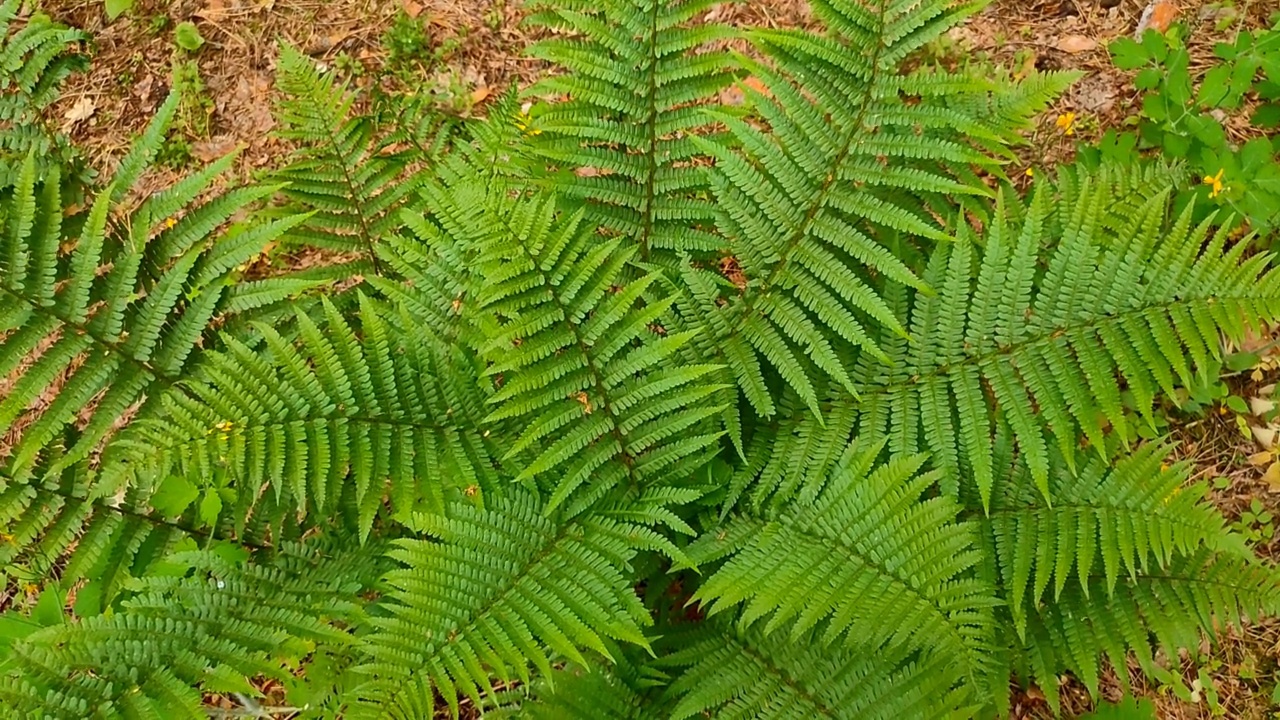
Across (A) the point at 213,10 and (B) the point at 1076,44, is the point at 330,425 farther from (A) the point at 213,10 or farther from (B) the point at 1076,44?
(B) the point at 1076,44

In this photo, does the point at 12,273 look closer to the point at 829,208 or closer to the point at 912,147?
the point at 829,208

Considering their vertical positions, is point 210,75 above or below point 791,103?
above

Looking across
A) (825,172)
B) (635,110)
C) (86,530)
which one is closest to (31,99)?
(86,530)

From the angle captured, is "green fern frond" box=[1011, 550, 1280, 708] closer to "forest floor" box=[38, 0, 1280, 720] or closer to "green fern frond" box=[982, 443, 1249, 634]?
"green fern frond" box=[982, 443, 1249, 634]

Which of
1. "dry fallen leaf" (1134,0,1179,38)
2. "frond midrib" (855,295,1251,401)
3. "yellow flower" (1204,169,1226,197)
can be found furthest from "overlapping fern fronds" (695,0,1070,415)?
"dry fallen leaf" (1134,0,1179,38)

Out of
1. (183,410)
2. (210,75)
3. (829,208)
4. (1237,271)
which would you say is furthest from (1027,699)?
(210,75)

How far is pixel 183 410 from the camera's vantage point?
7.10 ft

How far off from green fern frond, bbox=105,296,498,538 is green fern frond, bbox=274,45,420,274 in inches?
21.0

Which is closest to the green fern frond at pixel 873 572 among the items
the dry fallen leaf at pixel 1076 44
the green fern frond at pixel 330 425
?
the green fern frond at pixel 330 425

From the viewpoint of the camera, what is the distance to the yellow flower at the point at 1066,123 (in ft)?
10.9

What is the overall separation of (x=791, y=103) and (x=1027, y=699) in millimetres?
2122

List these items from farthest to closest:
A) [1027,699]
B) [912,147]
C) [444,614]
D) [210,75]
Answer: [210,75] → [1027,699] → [912,147] → [444,614]

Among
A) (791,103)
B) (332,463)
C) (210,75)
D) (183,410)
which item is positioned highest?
(210,75)

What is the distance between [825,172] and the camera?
2.50m
